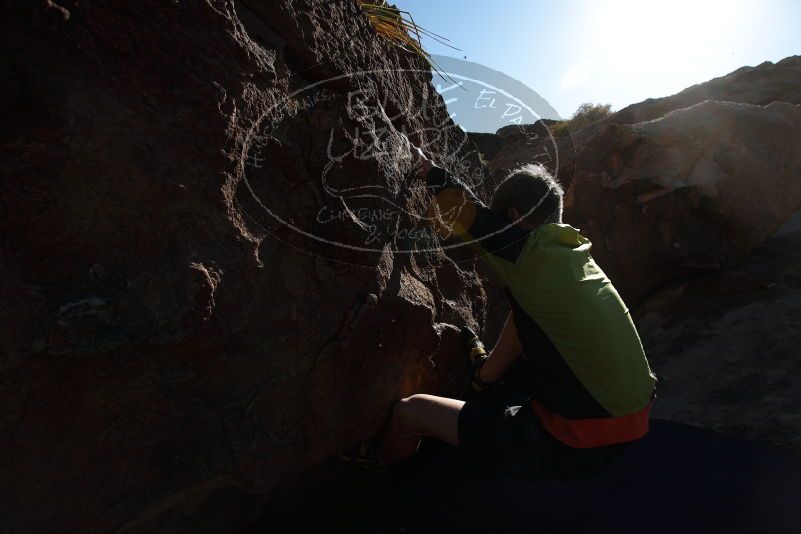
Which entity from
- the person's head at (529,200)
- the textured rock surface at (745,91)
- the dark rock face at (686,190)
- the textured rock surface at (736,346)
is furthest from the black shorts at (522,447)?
the textured rock surface at (745,91)

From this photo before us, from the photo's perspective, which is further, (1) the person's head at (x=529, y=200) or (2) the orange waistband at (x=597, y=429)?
(1) the person's head at (x=529, y=200)

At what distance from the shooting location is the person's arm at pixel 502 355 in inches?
92.9

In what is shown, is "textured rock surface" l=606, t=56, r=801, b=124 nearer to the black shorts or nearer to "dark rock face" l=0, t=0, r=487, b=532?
the black shorts

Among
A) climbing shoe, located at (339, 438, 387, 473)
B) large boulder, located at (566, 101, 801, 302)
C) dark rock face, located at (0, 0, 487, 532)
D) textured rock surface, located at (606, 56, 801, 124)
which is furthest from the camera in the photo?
textured rock surface, located at (606, 56, 801, 124)

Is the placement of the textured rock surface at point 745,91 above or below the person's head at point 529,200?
above

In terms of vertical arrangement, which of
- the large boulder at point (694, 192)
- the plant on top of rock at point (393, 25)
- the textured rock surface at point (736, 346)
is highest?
the plant on top of rock at point (393, 25)

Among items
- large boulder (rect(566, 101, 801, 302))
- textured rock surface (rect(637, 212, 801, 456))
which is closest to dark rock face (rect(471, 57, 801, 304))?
large boulder (rect(566, 101, 801, 302))

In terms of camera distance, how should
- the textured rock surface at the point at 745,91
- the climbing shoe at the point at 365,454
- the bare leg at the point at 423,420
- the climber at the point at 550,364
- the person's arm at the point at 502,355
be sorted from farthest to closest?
the textured rock surface at the point at 745,91, the person's arm at the point at 502,355, the climbing shoe at the point at 365,454, the bare leg at the point at 423,420, the climber at the point at 550,364

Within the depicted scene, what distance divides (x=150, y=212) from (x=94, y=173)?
0.53ft

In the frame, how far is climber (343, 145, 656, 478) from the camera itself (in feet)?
6.02

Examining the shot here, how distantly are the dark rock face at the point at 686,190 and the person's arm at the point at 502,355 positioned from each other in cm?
184

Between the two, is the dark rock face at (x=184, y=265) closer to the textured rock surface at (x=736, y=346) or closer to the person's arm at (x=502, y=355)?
the person's arm at (x=502, y=355)

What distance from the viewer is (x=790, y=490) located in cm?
203

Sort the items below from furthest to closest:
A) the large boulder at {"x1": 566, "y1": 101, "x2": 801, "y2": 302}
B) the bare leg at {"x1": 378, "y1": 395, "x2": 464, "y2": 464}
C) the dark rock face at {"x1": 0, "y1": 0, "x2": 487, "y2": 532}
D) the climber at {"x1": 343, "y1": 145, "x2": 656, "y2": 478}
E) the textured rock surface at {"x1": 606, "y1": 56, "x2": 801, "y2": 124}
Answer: the textured rock surface at {"x1": 606, "y1": 56, "x2": 801, "y2": 124} → the large boulder at {"x1": 566, "y1": 101, "x2": 801, "y2": 302} → the bare leg at {"x1": 378, "y1": 395, "x2": 464, "y2": 464} → the climber at {"x1": 343, "y1": 145, "x2": 656, "y2": 478} → the dark rock face at {"x1": 0, "y1": 0, "x2": 487, "y2": 532}
